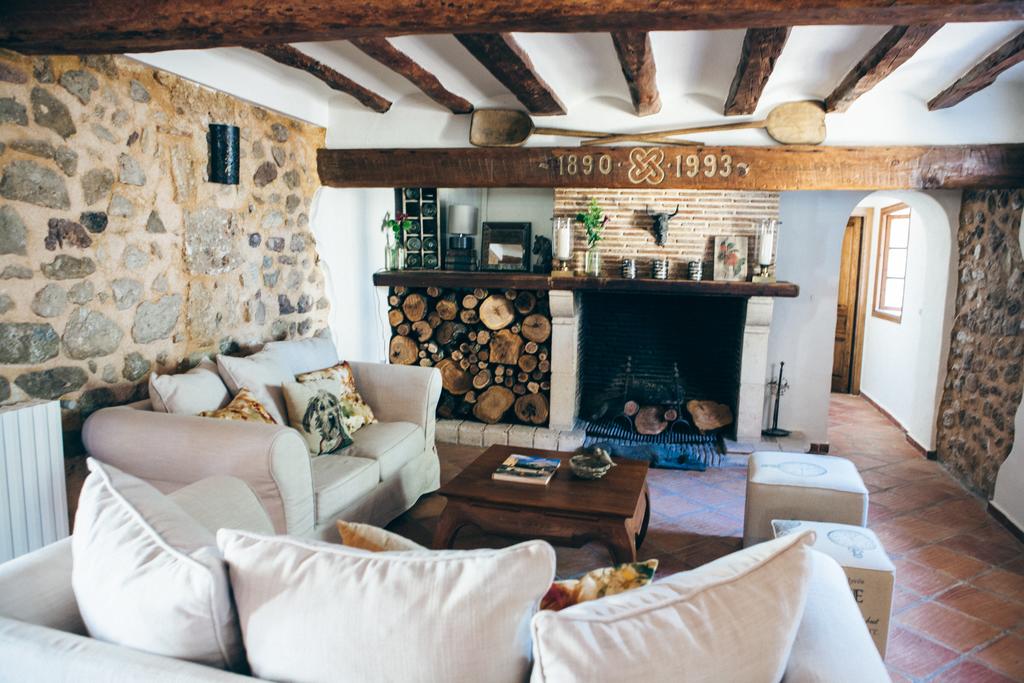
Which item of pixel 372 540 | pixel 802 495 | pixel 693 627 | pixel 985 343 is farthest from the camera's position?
pixel 985 343

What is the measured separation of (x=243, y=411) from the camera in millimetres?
2783

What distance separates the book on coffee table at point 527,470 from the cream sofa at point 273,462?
60 cm

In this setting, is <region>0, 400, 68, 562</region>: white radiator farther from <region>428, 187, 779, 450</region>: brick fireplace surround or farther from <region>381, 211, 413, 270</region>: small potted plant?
<region>381, 211, 413, 270</region>: small potted plant

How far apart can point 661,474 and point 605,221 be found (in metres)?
1.69

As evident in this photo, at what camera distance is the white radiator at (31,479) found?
2158 millimetres

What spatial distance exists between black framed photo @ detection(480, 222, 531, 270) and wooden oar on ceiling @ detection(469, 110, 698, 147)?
2.48ft

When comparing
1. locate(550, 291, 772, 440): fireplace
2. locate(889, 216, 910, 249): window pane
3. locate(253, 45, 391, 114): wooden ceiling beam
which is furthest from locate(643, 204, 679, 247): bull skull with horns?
locate(889, 216, 910, 249): window pane

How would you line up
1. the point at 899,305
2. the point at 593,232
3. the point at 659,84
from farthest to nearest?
the point at 899,305, the point at 593,232, the point at 659,84

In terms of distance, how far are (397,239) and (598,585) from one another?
13.1ft

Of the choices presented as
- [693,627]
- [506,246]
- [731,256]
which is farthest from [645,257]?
[693,627]

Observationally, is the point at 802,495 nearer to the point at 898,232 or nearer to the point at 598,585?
the point at 598,585

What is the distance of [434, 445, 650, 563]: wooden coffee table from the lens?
8.15 ft

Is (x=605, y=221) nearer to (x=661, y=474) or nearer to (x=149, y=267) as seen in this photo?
(x=661, y=474)

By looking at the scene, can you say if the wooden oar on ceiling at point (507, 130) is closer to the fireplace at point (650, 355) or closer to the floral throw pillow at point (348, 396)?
the fireplace at point (650, 355)
